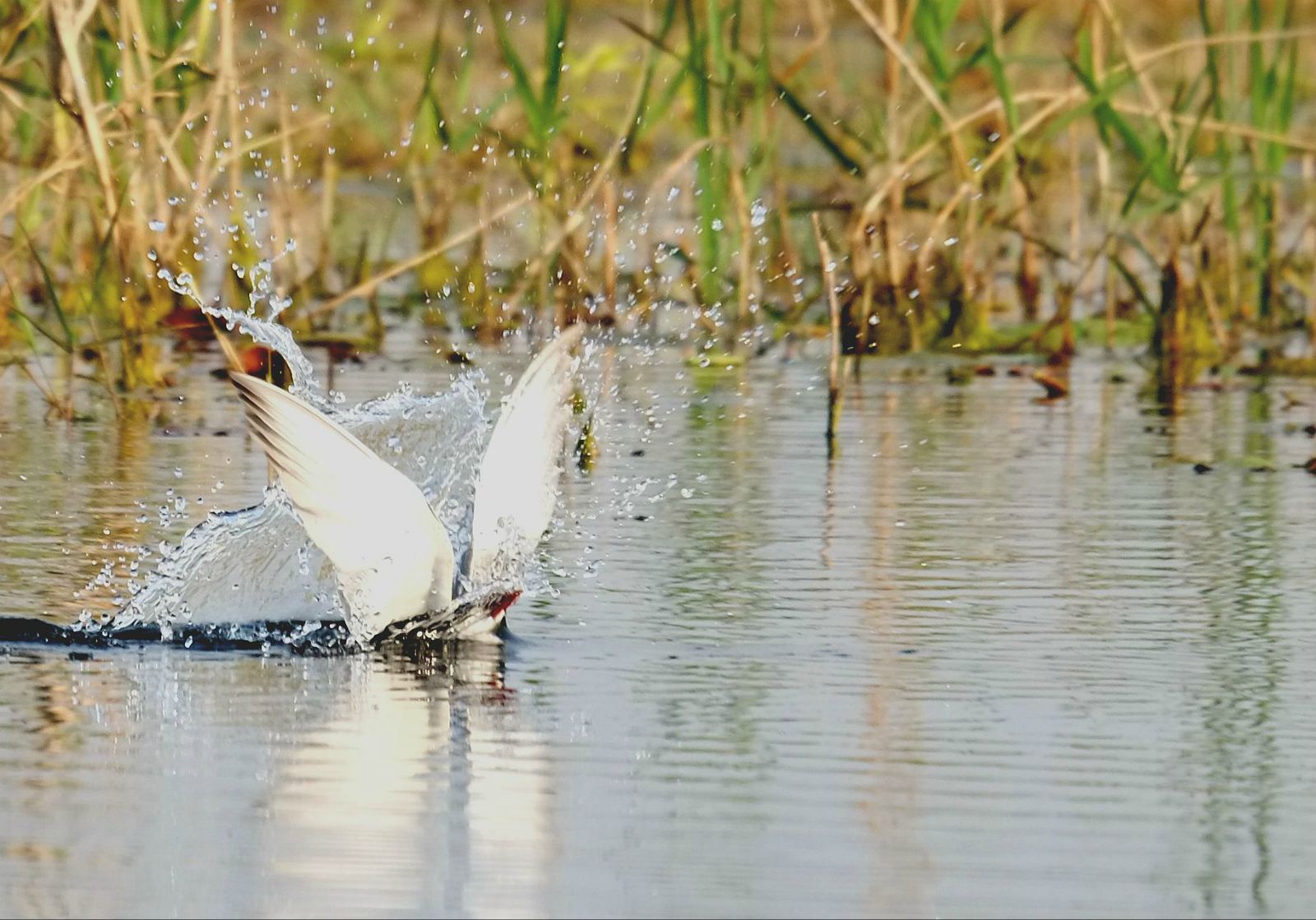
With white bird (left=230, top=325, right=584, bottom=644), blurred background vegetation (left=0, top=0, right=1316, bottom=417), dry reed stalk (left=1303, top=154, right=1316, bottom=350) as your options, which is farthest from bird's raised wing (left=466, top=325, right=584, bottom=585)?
dry reed stalk (left=1303, top=154, right=1316, bottom=350)

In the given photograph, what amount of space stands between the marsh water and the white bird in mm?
91

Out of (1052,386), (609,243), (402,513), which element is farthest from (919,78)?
(402,513)

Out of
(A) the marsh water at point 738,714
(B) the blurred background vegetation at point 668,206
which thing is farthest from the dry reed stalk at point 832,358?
(A) the marsh water at point 738,714

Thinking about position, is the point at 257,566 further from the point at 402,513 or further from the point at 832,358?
the point at 832,358

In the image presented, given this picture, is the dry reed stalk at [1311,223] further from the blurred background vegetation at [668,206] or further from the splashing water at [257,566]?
the splashing water at [257,566]

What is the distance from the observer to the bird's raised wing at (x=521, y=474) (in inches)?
177

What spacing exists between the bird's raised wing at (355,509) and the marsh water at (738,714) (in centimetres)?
12

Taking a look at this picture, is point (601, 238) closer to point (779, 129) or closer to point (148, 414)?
point (779, 129)

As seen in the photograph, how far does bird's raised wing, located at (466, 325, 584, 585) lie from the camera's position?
4.50m

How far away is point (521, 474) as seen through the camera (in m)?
4.55

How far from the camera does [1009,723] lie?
3.78 metres

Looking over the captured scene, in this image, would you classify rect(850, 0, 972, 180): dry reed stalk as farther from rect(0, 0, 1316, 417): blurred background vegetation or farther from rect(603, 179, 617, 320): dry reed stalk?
rect(603, 179, 617, 320): dry reed stalk

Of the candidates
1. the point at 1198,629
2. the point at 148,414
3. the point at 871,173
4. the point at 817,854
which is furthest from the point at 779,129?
the point at 817,854

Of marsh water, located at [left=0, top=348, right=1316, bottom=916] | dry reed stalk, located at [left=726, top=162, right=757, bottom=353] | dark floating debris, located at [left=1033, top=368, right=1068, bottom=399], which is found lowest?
marsh water, located at [left=0, top=348, right=1316, bottom=916]
